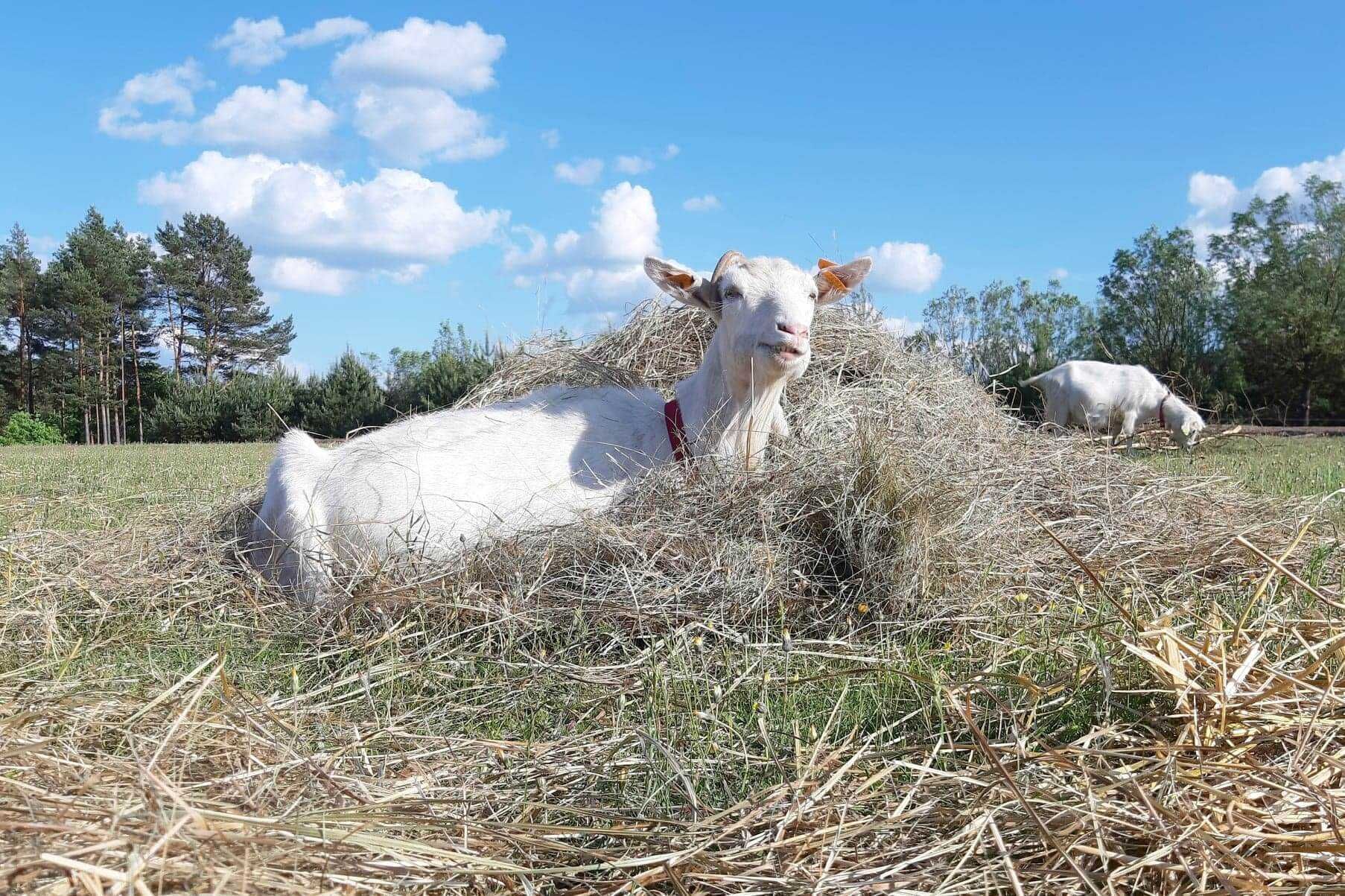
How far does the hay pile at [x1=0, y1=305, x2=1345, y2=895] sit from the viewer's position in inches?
65.5

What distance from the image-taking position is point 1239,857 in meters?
1.63

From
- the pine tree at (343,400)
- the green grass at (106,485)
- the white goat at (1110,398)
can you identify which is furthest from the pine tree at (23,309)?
the white goat at (1110,398)

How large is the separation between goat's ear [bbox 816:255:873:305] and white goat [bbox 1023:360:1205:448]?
37.6 feet

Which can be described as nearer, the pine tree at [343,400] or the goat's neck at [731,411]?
the goat's neck at [731,411]

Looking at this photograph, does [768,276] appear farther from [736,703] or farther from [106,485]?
[106,485]

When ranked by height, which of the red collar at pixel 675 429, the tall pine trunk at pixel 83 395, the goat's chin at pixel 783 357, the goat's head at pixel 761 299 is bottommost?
the red collar at pixel 675 429

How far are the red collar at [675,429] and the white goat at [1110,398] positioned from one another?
39.9ft

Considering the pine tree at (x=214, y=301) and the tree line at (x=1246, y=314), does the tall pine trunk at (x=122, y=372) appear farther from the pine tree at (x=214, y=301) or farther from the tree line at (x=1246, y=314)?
the tree line at (x=1246, y=314)

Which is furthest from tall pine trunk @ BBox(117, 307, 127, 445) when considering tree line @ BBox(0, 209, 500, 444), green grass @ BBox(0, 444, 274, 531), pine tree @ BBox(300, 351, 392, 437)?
green grass @ BBox(0, 444, 274, 531)

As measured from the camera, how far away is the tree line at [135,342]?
116 ft

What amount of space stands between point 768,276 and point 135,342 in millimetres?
52765

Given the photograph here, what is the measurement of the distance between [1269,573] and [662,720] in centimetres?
180

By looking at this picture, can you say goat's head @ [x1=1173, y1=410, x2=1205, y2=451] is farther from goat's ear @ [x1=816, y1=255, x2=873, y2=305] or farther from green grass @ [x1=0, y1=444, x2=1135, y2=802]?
green grass @ [x1=0, y1=444, x2=1135, y2=802]

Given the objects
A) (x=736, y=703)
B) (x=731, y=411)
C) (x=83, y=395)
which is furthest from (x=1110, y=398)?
(x=83, y=395)
